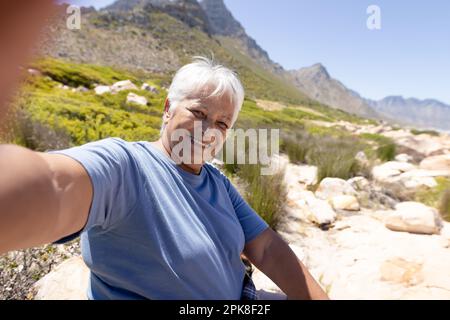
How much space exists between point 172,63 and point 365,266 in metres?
43.4

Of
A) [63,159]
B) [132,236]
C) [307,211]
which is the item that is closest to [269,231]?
[132,236]

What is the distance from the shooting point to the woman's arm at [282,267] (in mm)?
1618

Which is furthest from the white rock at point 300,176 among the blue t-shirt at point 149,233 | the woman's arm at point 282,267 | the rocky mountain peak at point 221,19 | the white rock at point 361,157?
the rocky mountain peak at point 221,19

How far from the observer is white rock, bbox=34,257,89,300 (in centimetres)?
171

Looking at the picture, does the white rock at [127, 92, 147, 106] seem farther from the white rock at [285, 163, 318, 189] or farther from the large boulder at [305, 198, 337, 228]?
the large boulder at [305, 198, 337, 228]

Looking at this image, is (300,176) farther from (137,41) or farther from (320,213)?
(137,41)

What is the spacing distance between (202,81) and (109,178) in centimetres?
73

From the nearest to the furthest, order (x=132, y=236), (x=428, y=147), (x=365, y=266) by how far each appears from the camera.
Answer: (x=132, y=236), (x=365, y=266), (x=428, y=147)

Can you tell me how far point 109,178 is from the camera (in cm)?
89

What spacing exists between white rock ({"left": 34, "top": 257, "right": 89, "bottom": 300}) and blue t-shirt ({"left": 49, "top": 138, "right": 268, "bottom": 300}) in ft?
1.97

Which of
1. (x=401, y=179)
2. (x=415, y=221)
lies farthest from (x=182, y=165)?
(x=401, y=179)

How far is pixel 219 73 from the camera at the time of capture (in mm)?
1485

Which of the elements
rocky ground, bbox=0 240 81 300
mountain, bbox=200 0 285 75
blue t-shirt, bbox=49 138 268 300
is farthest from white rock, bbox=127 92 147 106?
mountain, bbox=200 0 285 75

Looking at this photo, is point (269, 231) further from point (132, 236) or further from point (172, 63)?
point (172, 63)
